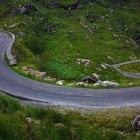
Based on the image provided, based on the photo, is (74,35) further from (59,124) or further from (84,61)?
(59,124)

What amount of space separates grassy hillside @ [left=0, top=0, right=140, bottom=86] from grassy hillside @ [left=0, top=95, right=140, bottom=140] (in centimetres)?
3072

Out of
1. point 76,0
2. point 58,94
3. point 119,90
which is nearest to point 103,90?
point 119,90

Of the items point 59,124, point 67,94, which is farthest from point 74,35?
point 59,124

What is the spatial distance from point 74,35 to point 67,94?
91.2 metres

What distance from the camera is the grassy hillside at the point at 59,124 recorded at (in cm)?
1882

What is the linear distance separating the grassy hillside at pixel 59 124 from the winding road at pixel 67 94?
13.2 ft

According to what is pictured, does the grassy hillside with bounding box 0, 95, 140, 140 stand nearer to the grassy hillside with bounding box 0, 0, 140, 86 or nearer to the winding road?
the winding road

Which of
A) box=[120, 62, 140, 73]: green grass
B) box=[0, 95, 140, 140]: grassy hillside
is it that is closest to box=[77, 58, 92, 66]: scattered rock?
box=[120, 62, 140, 73]: green grass

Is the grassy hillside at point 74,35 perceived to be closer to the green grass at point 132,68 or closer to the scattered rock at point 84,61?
the scattered rock at point 84,61

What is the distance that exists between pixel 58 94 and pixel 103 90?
23.5 ft

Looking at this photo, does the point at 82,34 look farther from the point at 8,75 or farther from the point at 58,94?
the point at 58,94

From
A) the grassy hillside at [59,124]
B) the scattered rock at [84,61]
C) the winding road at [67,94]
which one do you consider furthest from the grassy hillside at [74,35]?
the grassy hillside at [59,124]

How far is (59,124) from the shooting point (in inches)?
837

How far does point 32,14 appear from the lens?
454 ft
